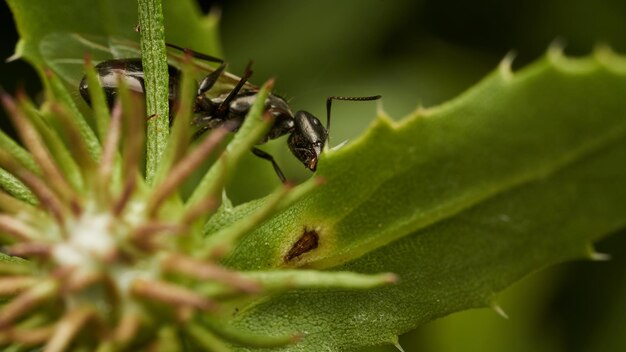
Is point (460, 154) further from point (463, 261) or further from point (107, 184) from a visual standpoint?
point (107, 184)

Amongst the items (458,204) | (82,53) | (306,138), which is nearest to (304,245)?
(458,204)

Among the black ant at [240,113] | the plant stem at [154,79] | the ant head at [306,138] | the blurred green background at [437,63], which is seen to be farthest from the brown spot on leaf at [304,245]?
the blurred green background at [437,63]

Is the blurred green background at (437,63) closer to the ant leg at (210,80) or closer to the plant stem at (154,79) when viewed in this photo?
the ant leg at (210,80)

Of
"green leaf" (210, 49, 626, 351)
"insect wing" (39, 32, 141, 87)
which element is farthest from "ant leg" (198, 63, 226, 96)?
"green leaf" (210, 49, 626, 351)

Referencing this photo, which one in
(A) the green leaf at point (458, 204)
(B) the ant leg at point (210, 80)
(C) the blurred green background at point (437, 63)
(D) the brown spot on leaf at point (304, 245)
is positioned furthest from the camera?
(C) the blurred green background at point (437, 63)

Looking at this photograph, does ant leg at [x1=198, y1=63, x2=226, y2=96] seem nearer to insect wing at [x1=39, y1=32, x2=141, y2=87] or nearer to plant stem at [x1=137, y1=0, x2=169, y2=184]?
insect wing at [x1=39, y1=32, x2=141, y2=87]

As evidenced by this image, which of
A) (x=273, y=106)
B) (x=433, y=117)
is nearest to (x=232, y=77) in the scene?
(x=273, y=106)
